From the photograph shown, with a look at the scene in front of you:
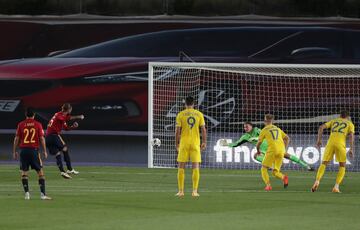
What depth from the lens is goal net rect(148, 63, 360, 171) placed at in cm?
3281

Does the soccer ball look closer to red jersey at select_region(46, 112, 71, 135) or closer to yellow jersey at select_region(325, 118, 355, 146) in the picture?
red jersey at select_region(46, 112, 71, 135)

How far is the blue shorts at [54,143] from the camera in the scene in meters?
28.5

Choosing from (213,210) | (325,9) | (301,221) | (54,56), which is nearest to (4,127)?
A: (54,56)

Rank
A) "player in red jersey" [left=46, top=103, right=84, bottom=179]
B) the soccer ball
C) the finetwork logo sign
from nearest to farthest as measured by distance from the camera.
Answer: "player in red jersey" [left=46, top=103, right=84, bottom=179] < the soccer ball < the finetwork logo sign

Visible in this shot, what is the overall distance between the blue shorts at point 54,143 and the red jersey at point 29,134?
7579 mm

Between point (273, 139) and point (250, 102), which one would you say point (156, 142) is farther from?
point (273, 139)

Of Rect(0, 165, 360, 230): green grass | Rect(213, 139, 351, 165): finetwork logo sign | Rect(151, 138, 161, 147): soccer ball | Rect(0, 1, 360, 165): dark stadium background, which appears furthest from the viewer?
Rect(0, 1, 360, 165): dark stadium background

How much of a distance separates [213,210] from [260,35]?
16.1 metres

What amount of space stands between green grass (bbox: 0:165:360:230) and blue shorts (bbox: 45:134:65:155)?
791mm

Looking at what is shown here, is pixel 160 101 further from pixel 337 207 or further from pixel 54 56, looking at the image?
pixel 337 207

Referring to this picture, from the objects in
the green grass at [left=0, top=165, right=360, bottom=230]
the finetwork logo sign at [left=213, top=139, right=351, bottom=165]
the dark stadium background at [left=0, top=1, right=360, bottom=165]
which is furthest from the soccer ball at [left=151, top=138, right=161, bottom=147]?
the dark stadium background at [left=0, top=1, right=360, bottom=165]

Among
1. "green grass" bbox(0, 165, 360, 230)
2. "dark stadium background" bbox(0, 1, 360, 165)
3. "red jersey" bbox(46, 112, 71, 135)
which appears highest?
"dark stadium background" bbox(0, 1, 360, 165)

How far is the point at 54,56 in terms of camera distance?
3409 centimetres

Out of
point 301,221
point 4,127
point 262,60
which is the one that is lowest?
point 301,221
